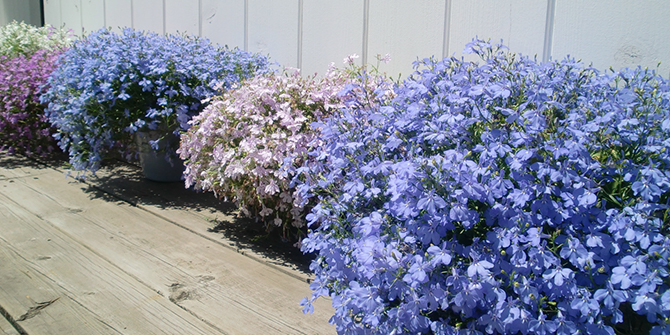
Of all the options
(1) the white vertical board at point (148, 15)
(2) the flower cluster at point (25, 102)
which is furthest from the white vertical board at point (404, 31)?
(2) the flower cluster at point (25, 102)

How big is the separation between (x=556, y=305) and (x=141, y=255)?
1920 millimetres

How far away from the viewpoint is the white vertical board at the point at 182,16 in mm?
4051

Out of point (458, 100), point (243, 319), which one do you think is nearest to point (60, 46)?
point (243, 319)

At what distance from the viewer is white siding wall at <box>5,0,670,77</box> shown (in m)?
1.93

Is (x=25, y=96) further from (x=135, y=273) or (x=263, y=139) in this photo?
(x=263, y=139)

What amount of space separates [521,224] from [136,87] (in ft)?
8.56

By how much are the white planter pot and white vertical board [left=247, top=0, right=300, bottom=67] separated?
34.8 inches

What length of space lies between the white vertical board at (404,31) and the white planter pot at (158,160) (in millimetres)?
1488

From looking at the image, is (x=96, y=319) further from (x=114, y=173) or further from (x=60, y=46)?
(x=60, y=46)

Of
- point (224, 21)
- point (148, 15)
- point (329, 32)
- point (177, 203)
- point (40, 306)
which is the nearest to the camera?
point (40, 306)

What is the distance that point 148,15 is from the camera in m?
4.54

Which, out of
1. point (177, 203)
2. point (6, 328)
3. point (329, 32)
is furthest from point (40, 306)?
point (329, 32)

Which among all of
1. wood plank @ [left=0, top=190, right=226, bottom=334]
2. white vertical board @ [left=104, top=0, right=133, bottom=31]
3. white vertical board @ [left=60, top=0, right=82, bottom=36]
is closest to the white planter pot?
wood plank @ [left=0, top=190, right=226, bottom=334]

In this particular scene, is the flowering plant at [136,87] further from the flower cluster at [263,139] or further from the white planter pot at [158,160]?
the flower cluster at [263,139]
